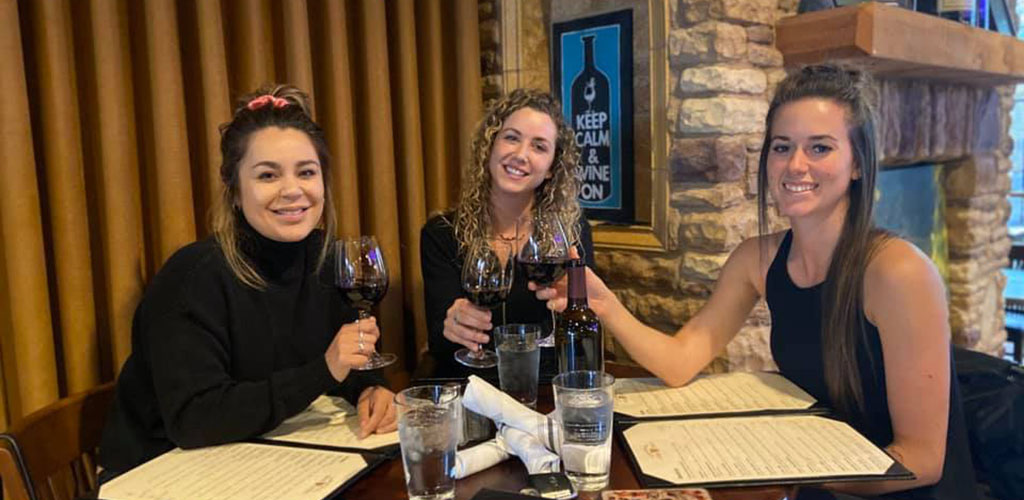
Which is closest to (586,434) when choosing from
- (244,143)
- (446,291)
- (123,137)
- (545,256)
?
(545,256)

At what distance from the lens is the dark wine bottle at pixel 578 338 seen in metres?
1.26

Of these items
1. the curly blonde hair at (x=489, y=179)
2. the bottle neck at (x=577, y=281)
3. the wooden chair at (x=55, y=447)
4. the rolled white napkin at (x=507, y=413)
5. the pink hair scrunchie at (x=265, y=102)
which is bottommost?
the wooden chair at (x=55, y=447)

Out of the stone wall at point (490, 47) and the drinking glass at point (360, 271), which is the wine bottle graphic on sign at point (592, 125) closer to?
the stone wall at point (490, 47)

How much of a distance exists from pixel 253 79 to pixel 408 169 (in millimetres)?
589

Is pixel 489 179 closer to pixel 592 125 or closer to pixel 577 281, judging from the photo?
pixel 592 125

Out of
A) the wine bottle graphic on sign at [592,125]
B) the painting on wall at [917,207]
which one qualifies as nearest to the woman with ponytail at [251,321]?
the wine bottle graphic on sign at [592,125]

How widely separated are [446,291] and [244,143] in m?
0.72

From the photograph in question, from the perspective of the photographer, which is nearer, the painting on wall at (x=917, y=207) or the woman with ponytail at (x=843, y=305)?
the woman with ponytail at (x=843, y=305)

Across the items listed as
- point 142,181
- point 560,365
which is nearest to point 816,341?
point 560,365

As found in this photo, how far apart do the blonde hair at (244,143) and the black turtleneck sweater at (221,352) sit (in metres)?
0.02

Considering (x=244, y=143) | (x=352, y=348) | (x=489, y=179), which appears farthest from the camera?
(x=489, y=179)

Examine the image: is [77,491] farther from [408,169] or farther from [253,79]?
[408,169]

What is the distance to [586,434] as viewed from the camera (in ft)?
3.40

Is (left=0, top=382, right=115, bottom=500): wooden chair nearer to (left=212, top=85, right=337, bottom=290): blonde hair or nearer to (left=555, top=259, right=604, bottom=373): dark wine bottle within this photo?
(left=212, top=85, right=337, bottom=290): blonde hair
